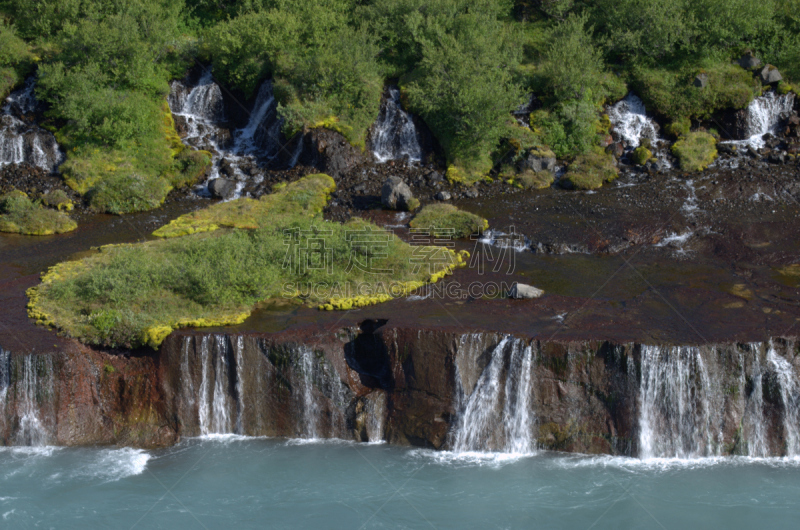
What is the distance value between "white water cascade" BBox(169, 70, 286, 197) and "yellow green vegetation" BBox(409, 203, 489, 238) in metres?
7.85

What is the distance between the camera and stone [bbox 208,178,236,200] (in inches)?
1196

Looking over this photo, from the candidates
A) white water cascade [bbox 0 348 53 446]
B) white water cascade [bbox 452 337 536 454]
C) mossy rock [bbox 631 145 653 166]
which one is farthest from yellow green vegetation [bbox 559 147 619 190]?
white water cascade [bbox 0 348 53 446]

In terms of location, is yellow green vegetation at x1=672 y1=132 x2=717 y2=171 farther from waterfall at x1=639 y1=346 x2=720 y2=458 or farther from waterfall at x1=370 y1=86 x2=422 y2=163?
waterfall at x1=639 y1=346 x2=720 y2=458

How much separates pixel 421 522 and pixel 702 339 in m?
8.40

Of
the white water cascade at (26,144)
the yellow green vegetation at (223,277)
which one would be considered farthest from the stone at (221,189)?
the white water cascade at (26,144)

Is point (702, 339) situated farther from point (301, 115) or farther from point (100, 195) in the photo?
point (100, 195)

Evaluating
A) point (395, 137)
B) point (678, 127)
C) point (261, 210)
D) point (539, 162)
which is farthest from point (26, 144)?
point (678, 127)

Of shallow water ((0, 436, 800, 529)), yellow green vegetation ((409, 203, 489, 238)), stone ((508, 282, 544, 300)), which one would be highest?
yellow green vegetation ((409, 203, 489, 238))

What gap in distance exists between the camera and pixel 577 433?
60.2 ft

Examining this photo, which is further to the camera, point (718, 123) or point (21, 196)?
point (718, 123)

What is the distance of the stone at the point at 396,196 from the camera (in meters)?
28.7

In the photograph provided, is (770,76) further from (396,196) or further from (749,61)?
(396,196)

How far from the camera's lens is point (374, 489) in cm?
1722

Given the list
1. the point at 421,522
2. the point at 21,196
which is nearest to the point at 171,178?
the point at 21,196
